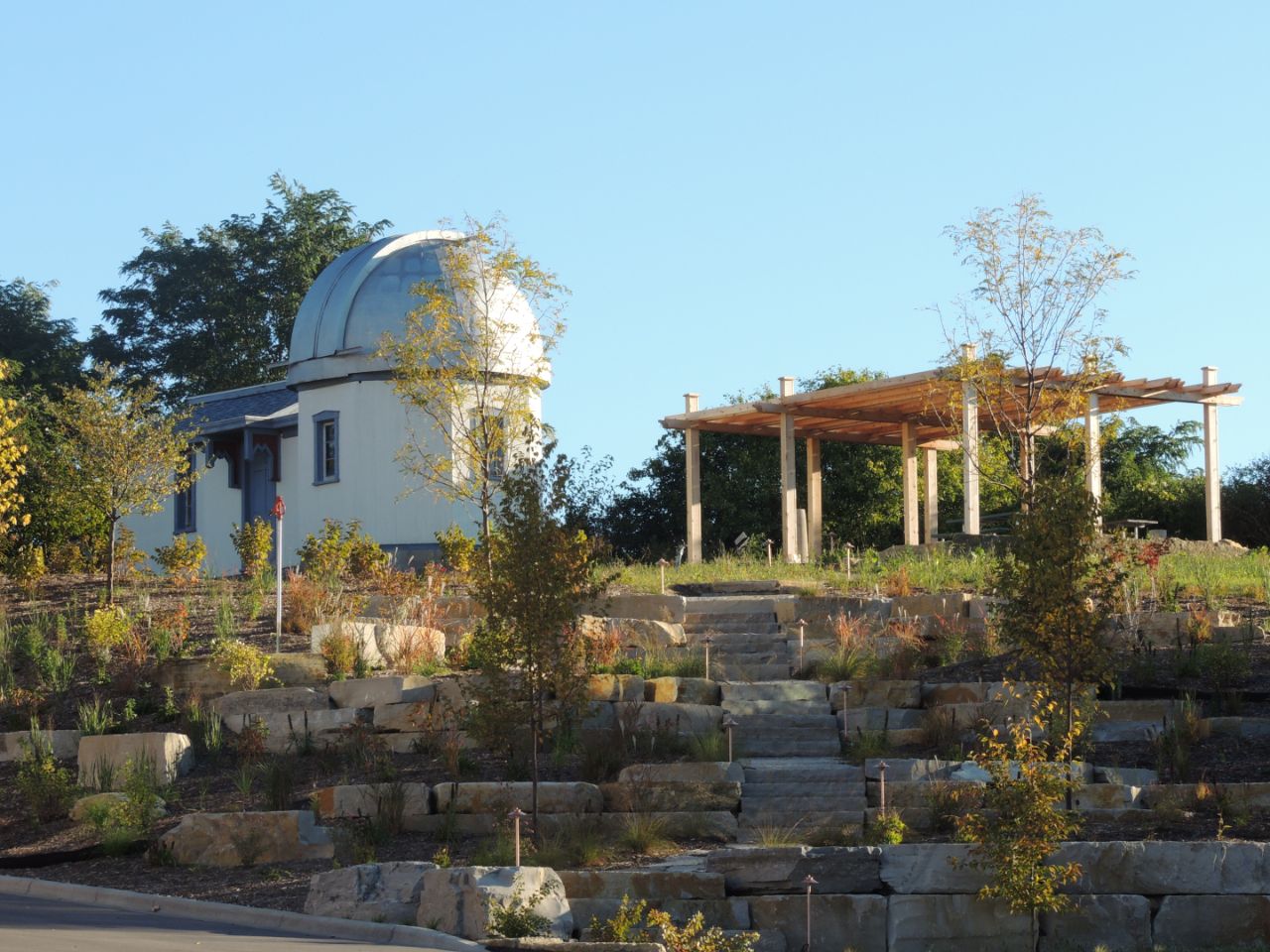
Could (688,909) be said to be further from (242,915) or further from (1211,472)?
(1211,472)

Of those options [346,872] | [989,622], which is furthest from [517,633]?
[989,622]

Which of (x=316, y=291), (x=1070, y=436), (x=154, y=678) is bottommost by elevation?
(x=154, y=678)

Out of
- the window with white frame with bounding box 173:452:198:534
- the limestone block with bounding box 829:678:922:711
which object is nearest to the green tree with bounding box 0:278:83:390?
the window with white frame with bounding box 173:452:198:534

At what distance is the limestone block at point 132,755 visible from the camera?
561 inches

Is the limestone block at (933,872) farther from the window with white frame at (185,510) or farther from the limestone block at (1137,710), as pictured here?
the window with white frame at (185,510)

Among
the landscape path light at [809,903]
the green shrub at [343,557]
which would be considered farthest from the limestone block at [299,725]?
the landscape path light at [809,903]

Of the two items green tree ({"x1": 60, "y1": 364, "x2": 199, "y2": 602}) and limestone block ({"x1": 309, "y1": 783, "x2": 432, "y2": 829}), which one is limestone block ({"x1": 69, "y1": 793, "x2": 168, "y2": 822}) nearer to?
limestone block ({"x1": 309, "y1": 783, "x2": 432, "y2": 829})

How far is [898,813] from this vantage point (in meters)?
11.9

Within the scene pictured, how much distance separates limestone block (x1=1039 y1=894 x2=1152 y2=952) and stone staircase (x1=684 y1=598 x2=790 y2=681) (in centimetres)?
656

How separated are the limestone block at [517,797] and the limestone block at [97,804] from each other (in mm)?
2278

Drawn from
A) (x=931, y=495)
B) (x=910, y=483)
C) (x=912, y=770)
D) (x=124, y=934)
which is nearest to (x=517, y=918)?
(x=124, y=934)

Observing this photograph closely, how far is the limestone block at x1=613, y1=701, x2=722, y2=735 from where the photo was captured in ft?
47.0

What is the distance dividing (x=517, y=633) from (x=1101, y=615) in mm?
4313

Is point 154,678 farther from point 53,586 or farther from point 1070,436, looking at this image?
point 1070,436
